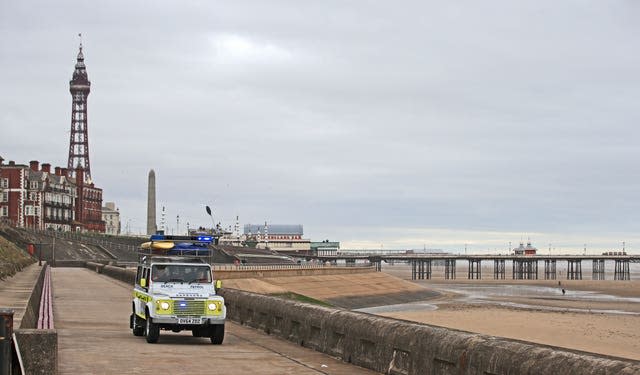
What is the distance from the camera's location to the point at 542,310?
237 feet

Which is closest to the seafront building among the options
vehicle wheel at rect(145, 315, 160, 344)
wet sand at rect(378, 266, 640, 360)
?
wet sand at rect(378, 266, 640, 360)

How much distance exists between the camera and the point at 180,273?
22.2 metres

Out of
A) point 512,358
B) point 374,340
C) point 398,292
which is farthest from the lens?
point 398,292

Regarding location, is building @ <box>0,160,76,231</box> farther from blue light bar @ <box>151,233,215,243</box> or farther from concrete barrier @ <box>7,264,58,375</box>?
concrete barrier @ <box>7,264,58,375</box>

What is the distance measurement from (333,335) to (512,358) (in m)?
8.06

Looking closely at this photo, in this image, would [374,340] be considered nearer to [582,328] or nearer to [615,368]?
[615,368]

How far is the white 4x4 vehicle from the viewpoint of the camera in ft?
68.8

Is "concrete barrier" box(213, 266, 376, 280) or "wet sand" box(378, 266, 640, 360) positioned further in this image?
"concrete barrier" box(213, 266, 376, 280)

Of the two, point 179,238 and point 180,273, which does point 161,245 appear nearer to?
point 179,238

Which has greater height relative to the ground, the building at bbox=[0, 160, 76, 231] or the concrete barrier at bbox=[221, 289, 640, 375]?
the building at bbox=[0, 160, 76, 231]

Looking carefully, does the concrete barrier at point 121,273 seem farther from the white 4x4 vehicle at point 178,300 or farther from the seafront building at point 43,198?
the seafront building at point 43,198

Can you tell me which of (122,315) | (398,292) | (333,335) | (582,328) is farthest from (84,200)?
(333,335)

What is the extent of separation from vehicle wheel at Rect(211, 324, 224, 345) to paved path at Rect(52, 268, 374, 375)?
0.19 m

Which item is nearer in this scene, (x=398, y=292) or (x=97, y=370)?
(x=97, y=370)
